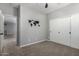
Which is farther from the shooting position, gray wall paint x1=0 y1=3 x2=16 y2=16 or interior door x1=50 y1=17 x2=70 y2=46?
gray wall paint x1=0 y1=3 x2=16 y2=16

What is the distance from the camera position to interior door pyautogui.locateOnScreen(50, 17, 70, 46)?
2373 millimetres

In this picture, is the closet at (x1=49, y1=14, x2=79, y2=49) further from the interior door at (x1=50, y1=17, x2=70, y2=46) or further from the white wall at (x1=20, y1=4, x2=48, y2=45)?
the white wall at (x1=20, y1=4, x2=48, y2=45)

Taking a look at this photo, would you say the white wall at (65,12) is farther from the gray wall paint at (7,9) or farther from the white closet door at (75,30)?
the gray wall paint at (7,9)

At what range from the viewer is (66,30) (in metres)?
2.48

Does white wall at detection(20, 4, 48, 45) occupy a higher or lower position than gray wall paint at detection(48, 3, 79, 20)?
lower

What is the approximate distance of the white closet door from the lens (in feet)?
8.01

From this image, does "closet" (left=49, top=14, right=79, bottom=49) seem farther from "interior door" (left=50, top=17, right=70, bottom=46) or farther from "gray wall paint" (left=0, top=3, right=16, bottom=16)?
"gray wall paint" (left=0, top=3, right=16, bottom=16)

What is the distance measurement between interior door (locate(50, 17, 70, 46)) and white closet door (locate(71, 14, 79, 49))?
0.23 meters

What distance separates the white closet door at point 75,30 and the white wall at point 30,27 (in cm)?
114

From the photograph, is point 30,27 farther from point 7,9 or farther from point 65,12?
point 65,12

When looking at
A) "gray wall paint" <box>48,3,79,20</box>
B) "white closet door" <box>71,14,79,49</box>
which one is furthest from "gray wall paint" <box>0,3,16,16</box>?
"white closet door" <box>71,14,79,49</box>

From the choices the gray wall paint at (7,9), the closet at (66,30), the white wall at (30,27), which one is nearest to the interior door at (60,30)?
the closet at (66,30)

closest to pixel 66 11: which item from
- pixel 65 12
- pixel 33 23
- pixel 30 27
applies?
pixel 65 12

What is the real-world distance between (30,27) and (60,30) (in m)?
1.22
